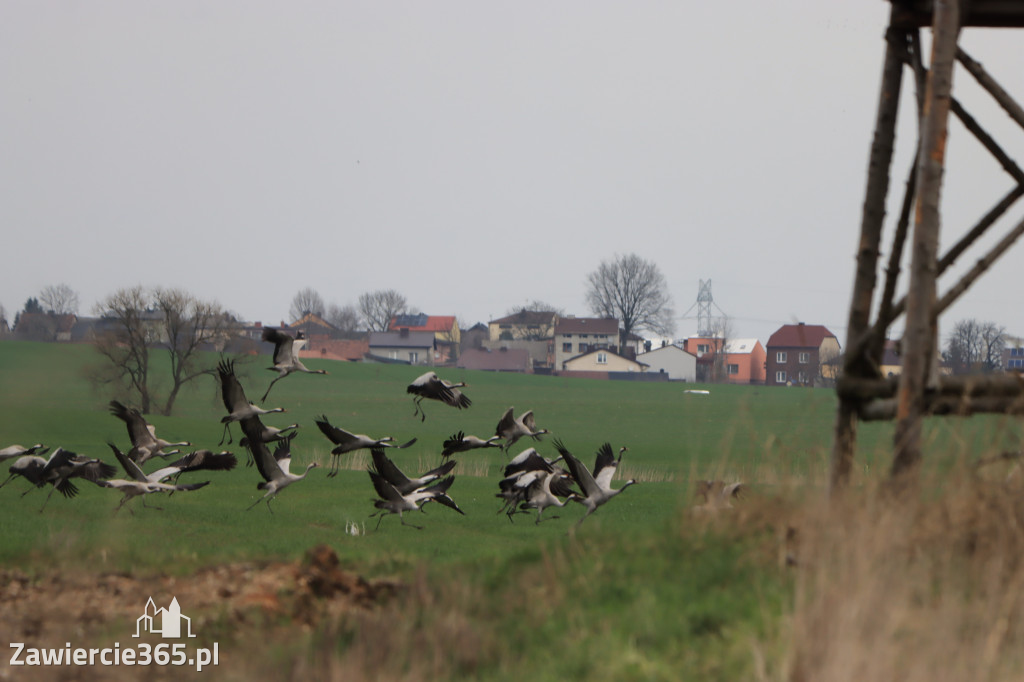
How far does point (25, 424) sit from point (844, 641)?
43.3 metres

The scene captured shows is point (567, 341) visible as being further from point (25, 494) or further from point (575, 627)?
point (575, 627)

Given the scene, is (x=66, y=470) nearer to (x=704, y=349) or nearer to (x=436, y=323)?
(x=704, y=349)

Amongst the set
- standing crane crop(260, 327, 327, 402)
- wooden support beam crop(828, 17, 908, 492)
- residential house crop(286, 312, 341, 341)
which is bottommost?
standing crane crop(260, 327, 327, 402)

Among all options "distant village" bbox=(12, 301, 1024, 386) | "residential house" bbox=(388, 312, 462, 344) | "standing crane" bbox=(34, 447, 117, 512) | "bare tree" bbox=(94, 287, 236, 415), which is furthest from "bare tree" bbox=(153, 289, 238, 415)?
"residential house" bbox=(388, 312, 462, 344)

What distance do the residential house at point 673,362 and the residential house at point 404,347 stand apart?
3143 centimetres

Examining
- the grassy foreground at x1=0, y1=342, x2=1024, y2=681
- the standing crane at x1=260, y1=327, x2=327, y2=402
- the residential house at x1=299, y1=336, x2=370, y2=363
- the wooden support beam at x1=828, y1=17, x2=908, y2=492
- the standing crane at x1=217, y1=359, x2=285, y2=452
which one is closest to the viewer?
the grassy foreground at x1=0, y1=342, x2=1024, y2=681

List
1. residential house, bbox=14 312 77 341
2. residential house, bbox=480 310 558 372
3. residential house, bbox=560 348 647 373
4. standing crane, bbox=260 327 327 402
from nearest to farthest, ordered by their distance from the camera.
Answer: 1. standing crane, bbox=260 327 327 402
2. residential house, bbox=14 312 77 341
3. residential house, bbox=560 348 647 373
4. residential house, bbox=480 310 558 372

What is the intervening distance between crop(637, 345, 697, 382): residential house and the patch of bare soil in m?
117

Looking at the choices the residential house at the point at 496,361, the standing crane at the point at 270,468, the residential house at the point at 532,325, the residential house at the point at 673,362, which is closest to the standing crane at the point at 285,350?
the standing crane at the point at 270,468

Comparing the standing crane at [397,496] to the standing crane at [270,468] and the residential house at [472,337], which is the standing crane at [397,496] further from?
the residential house at [472,337]

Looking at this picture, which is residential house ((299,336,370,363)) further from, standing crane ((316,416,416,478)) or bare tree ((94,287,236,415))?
standing crane ((316,416,416,478))

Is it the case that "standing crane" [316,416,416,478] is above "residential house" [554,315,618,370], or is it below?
below

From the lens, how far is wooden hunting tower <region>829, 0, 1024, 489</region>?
22.7 ft

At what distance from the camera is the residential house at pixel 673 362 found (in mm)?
124188
